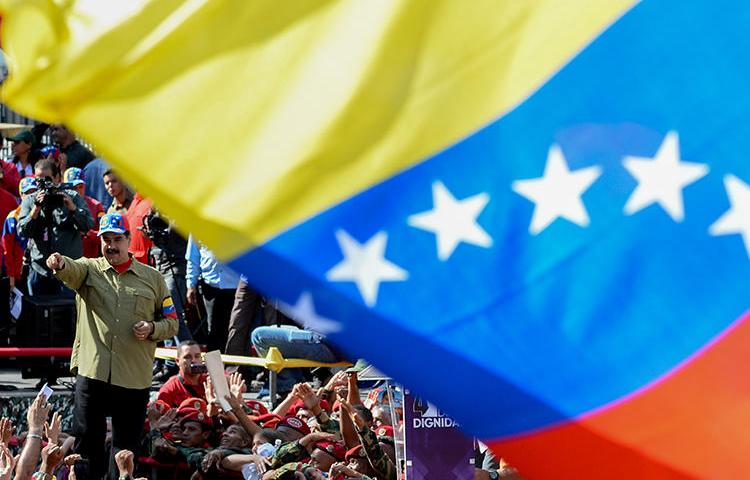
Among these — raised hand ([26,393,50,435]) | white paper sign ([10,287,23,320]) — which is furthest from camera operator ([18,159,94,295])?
raised hand ([26,393,50,435])

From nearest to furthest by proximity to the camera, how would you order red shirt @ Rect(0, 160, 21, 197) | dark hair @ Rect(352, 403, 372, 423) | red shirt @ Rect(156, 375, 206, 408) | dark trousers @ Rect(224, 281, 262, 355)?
dark hair @ Rect(352, 403, 372, 423) < red shirt @ Rect(156, 375, 206, 408) < dark trousers @ Rect(224, 281, 262, 355) < red shirt @ Rect(0, 160, 21, 197)

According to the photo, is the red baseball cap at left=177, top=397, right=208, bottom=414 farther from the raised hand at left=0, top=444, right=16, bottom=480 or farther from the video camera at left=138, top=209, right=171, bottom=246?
the raised hand at left=0, top=444, right=16, bottom=480

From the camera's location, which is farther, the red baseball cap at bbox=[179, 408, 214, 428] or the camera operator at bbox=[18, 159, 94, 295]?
the camera operator at bbox=[18, 159, 94, 295]

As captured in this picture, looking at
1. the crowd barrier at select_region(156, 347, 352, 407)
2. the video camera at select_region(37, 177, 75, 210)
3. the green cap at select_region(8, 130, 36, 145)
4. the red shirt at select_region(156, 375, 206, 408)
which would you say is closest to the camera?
the red shirt at select_region(156, 375, 206, 408)

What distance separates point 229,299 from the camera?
1481cm

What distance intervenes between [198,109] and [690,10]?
126cm

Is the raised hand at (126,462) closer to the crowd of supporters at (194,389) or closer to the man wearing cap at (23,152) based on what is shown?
the crowd of supporters at (194,389)

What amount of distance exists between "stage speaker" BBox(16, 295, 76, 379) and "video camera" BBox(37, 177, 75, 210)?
0.80 metres

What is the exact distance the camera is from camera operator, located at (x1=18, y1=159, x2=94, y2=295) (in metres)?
13.8

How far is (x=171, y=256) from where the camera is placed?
1502 cm

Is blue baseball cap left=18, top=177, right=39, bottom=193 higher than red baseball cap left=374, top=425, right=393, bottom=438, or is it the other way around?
blue baseball cap left=18, top=177, right=39, bottom=193

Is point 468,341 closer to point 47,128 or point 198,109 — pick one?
point 198,109

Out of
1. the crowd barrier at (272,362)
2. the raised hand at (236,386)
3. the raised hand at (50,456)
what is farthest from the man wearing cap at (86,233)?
the raised hand at (50,456)

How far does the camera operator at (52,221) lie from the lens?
1380cm
